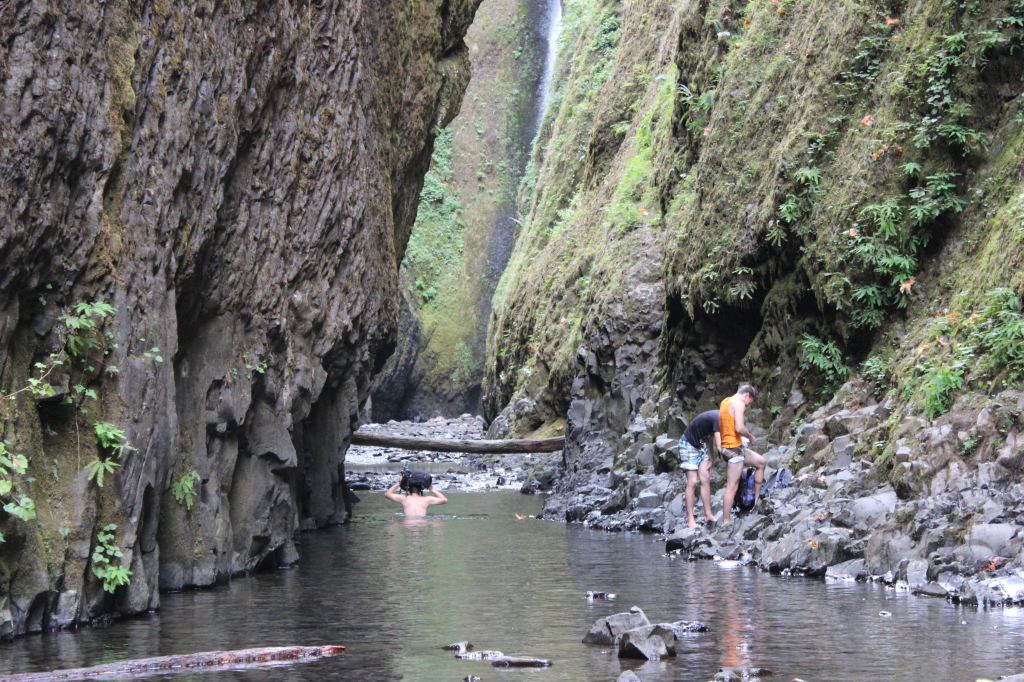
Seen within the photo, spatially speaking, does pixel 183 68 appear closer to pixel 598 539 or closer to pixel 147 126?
pixel 147 126

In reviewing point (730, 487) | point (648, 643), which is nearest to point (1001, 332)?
point (730, 487)

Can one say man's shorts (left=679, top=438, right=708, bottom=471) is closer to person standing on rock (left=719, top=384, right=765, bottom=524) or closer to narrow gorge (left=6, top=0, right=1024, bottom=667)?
person standing on rock (left=719, top=384, right=765, bottom=524)

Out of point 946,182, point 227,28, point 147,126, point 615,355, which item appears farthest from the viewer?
point 615,355

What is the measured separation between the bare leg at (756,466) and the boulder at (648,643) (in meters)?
6.56

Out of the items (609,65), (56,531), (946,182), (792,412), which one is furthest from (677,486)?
(609,65)

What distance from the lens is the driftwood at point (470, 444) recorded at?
2445 centimetres

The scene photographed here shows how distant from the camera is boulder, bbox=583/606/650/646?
23.3ft

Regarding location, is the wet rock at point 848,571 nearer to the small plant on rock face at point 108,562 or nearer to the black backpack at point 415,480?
the small plant on rock face at point 108,562

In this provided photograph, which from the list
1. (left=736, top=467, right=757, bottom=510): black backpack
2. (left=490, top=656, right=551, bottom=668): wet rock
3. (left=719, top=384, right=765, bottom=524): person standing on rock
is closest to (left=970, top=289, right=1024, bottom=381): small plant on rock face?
(left=719, top=384, right=765, bottom=524): person standing on rock

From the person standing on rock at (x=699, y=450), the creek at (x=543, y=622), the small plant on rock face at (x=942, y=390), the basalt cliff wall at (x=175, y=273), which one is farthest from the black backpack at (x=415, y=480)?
the small plant on rock face at (x=942, y=390)

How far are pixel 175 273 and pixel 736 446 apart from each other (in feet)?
21.7

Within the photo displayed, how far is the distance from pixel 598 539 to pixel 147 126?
25.1 feet

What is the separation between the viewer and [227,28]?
37.1 feet

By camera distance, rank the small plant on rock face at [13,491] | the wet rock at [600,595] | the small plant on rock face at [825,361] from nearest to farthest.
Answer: the small plant on rock face at [13,491]
the wet rock at [600,595]
the small plant on rock face at [825,361]
